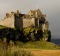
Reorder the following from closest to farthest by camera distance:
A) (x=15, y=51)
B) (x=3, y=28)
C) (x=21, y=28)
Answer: (x=15, y=51) < (x=3, y=28) < (x=21, y=28)

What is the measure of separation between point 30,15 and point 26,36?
9476 millimetres

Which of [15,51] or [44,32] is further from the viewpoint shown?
Result: [44,32]

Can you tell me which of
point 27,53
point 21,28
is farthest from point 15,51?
point 21,28

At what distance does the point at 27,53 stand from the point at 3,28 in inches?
2172

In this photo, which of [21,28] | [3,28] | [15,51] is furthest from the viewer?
[21,28]

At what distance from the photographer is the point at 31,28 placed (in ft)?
304

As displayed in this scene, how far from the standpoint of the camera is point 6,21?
93.1 meters

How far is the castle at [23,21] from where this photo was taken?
302 feet

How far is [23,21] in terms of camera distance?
94.2m

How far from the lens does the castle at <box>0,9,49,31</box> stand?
3622 inches

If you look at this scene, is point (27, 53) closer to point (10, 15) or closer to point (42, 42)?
point (42, 42)

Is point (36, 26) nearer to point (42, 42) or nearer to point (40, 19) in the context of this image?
point (40, 19)

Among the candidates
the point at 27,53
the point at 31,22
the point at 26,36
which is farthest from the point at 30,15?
the point at 27,53

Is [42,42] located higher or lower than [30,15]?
lower
